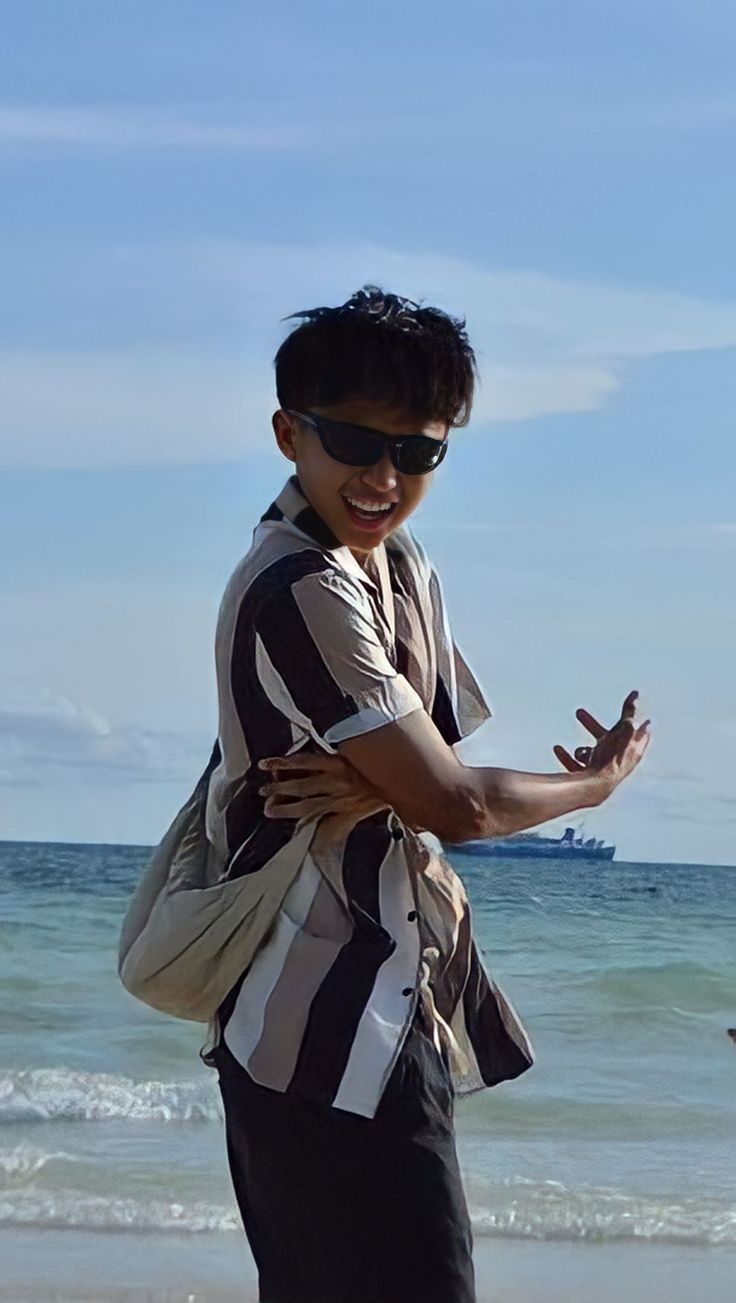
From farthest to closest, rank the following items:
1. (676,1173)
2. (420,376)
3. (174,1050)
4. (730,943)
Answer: (730,943) < (174,1050) < (676,1173) < (420,376)

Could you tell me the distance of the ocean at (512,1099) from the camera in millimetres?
7281

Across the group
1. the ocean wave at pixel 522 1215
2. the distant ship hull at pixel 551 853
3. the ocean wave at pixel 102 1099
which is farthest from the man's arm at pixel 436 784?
the distant ship hull at pixel 551 853

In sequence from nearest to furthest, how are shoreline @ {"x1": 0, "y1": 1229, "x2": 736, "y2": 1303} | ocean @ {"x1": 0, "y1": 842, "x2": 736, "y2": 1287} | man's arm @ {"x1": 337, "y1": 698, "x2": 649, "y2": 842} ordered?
1. man's arm @ {"x1": 337, "y1": 698, "x2": 649, "y2": 842}
2. shoreline @ {"x1": 0, "y1": 1229, "x2": 736, "y2": 1303}
3. ocean @ {"x1": 0, "y1": 842, "x2": 736, "y2": 1287}

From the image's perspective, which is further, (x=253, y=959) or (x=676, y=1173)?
(x=676, y=1173)

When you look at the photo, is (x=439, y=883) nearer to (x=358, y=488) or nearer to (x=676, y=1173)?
(x=358, y=488)

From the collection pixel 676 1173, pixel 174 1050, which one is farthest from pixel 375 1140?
pixel 174 1050

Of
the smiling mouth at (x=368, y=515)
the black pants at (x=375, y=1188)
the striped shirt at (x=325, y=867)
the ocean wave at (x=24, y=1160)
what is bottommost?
the ocean wave at (x=24, y=1160)

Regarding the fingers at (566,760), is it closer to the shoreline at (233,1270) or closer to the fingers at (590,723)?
the fingers at (590,723)

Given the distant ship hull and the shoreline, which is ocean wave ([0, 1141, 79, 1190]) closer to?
the shoreline

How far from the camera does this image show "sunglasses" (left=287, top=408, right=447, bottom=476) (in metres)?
2.49

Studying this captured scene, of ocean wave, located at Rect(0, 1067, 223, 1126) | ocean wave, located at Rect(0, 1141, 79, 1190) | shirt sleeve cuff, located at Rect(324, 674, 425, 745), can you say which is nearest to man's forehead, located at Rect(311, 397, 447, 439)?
shirt sleeve cuff, located at Rect(324, 674, 425, 745)

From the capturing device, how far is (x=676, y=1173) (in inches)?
328

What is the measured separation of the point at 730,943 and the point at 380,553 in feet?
51.7

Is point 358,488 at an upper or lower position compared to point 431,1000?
upper
